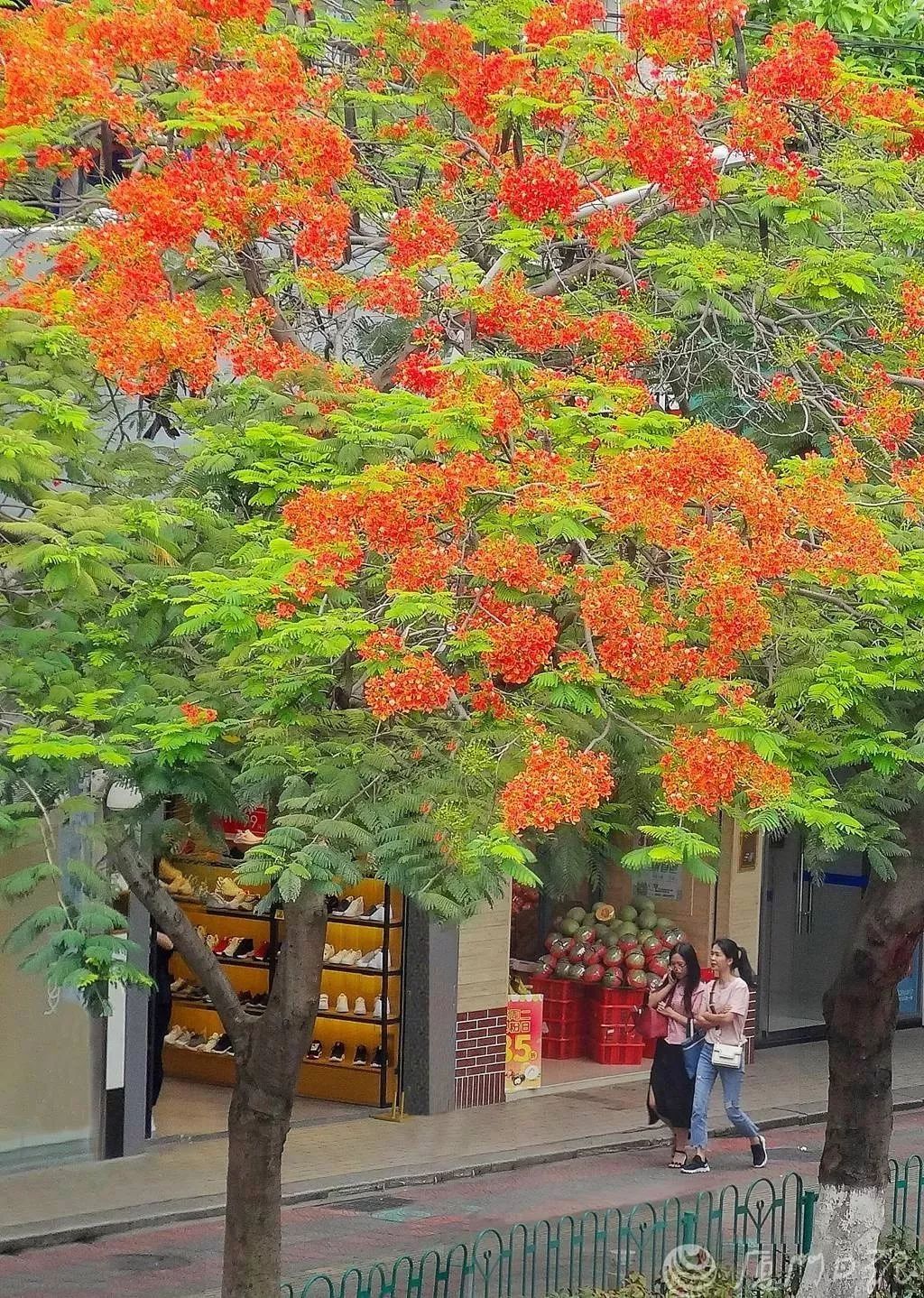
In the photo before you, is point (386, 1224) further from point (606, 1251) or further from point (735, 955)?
point (735, 955)

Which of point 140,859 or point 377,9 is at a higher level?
point 377,9

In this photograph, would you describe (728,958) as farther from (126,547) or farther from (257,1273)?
(126,547)

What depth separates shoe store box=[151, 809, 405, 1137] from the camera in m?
17.1

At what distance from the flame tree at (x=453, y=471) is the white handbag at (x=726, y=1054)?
3978 mm

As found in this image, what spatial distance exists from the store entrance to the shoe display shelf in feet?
19.5

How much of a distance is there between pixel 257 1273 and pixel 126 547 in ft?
11.6

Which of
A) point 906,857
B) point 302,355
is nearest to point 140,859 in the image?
point 302,355

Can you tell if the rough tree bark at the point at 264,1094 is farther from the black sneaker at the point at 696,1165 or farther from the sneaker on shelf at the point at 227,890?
the sneaker on shelf at the point at 227,890

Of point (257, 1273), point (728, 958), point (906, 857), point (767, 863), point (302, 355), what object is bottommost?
point (767, 863)

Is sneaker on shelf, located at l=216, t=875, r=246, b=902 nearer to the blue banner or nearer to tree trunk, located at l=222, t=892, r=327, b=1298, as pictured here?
tree trunk, located at l=222, t=892, r=327, b=1298

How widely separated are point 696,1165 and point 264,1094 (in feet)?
23.0

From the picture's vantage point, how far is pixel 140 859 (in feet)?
31.1

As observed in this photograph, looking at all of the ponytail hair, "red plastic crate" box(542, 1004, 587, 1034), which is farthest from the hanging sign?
the ponytail hair

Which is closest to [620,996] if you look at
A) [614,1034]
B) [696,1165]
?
[614,1034]
